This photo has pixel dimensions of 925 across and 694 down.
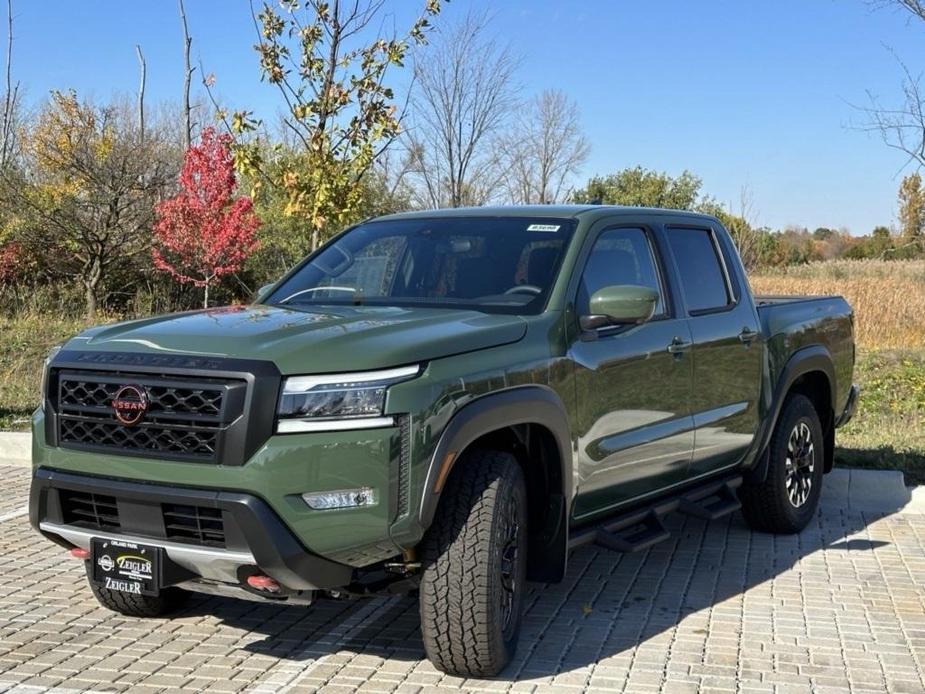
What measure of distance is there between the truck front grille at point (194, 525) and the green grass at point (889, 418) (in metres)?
5.91

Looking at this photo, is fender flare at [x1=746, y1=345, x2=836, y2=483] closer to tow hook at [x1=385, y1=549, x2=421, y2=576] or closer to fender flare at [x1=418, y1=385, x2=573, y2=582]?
fender flare at [x1=418, y1=385, x2=573, y2=582]

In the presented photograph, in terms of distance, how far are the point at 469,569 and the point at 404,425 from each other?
67cm

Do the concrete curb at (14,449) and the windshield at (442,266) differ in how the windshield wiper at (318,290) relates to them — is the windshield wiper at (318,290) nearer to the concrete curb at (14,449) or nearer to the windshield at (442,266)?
the windshield at (442,266)

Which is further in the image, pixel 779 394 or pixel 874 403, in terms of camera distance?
pixel 874 403

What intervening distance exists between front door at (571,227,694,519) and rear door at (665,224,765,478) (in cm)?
16

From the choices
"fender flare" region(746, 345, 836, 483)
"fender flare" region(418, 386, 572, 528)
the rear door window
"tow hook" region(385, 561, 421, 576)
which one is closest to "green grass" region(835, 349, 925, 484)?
"fender flare" region(746, 345, 836, 483)

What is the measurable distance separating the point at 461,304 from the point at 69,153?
2033 cm

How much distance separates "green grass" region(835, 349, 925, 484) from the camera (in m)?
8.46

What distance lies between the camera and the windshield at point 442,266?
4848mm

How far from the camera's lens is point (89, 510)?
406 cm

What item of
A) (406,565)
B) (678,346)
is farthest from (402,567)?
(678,346)

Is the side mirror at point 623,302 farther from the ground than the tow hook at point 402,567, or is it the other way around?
the side mirror at point 623,302

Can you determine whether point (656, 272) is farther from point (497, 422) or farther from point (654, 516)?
point (497, 422)

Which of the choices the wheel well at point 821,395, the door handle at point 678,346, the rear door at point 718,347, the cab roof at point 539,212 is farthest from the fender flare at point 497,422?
the wheel well at point 821,395
